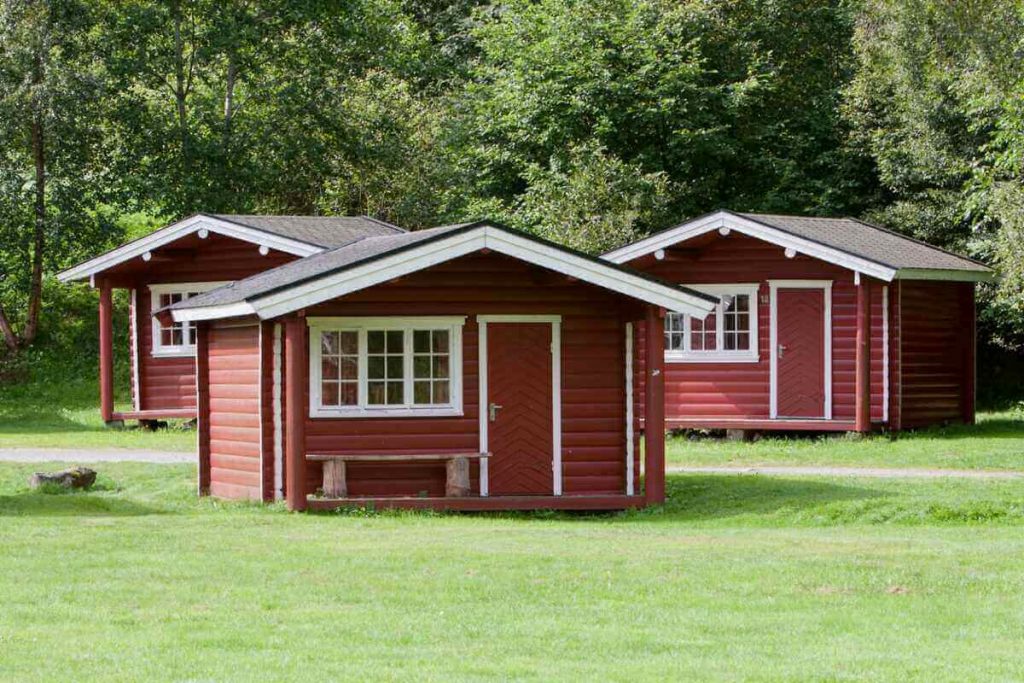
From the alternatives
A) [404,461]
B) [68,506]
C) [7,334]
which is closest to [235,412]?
[404,461]

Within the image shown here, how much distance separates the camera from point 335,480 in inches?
717

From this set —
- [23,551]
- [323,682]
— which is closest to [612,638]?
[323,682]

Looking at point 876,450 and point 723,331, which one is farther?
point 723,331

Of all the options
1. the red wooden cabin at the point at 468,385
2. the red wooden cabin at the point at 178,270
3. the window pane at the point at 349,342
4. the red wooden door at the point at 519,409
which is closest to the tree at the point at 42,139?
the red wooden cabin at the point at 178,270

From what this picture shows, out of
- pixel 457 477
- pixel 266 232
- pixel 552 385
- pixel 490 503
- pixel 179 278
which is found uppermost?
pixel 266 232

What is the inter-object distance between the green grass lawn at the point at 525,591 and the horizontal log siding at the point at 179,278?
32.8 ft

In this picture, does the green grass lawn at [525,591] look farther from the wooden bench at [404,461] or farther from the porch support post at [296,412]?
the wooden bench at [404,461]

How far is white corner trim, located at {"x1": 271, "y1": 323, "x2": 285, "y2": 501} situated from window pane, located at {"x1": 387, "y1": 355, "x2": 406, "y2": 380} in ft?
3.99

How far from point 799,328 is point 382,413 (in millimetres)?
9981

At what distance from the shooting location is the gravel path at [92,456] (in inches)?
894

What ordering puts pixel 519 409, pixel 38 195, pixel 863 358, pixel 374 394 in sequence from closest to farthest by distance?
pixel 374 394, pixel 519 409, pixel 863 358, pixel 38 195

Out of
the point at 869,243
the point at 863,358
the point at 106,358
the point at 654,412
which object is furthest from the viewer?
Result: the point at 106,358

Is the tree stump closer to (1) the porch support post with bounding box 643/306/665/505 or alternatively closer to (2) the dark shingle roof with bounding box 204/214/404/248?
(2) the dark shingle roof with bounding box 204/214/404/248

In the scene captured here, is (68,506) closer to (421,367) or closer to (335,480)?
(335,480)
